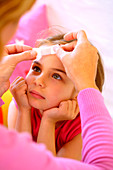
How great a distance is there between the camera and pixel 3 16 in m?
0.45

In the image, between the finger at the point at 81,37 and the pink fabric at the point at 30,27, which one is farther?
the pink fabric at the point at 30,27

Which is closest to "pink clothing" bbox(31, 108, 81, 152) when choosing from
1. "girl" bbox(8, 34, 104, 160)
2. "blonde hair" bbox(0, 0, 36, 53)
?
"girl" bbox(8, 34, 104, 160)

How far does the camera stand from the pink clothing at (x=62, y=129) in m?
1.04

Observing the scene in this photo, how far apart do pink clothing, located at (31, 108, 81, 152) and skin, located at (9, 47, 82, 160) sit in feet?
0.09

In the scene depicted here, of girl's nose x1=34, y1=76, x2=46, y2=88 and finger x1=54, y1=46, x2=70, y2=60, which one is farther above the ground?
finger x1=54, y1=46, x2=70, y2=60

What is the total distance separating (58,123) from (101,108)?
0.50 meters

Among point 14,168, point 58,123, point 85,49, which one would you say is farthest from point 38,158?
point 58,123

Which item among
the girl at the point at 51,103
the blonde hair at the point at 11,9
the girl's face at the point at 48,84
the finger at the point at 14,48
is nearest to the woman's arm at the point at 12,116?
the girl at the point at 51,103

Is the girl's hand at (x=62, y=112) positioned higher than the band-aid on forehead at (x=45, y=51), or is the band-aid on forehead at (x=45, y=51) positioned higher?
the band-aid on forehead at (x=45, y=51)

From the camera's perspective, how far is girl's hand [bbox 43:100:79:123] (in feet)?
3.16

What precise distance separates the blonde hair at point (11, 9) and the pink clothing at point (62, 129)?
680 mm

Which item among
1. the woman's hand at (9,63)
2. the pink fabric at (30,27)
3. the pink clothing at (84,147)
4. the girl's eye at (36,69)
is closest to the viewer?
the pink clothing at (84,147)

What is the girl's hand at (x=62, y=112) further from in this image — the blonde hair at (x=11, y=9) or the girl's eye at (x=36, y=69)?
the blonde hair at (x=11, y=9)

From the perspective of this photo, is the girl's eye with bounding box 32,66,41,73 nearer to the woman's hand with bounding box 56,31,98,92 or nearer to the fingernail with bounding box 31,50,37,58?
the fingernail with bounding box 31,50,37,58
